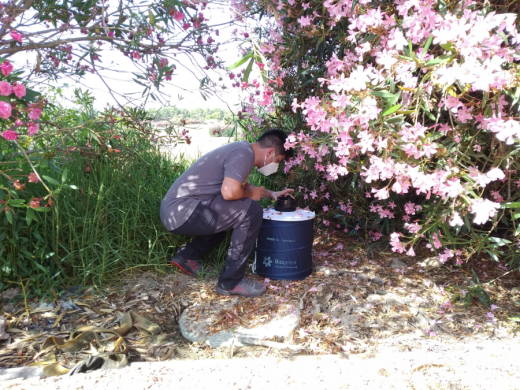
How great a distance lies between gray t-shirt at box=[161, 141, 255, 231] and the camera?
2.59 metres

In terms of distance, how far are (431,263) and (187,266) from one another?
1780mm

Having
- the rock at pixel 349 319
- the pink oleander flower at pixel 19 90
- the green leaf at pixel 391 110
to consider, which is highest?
the pink oleander flower at pixel 19 90

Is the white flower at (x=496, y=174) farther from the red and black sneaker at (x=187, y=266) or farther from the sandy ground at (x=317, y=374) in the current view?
the red and black sneaker at (x=187, y=266)

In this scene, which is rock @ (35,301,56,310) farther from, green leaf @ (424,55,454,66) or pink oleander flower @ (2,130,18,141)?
green leaf @ (424,55,454,66)

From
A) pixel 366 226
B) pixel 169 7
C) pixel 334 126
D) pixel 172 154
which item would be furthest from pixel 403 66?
pixel 172 154

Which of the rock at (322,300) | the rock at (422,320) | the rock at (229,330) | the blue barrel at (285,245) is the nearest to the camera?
the rock at (229,330)

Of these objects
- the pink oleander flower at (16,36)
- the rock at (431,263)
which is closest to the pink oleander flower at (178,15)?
the pink oleander flower at (16,36)

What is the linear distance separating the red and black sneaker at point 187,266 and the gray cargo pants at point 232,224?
0.29 m

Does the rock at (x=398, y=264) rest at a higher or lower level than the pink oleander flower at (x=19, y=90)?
lower

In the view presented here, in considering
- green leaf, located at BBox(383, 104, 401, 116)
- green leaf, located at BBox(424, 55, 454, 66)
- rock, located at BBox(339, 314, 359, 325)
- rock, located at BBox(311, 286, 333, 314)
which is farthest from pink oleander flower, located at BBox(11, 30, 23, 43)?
rock, located at BBox(339, 314, 359, 325)

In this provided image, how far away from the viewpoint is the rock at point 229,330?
217cm

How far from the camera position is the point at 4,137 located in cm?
188

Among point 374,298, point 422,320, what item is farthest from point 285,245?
point 422,320

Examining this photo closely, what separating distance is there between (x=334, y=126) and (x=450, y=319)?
1310 millimetres
